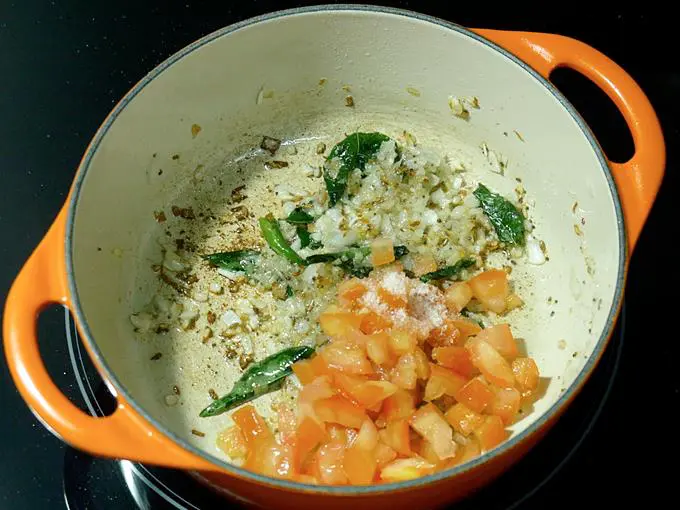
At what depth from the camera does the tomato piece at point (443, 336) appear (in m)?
1.20

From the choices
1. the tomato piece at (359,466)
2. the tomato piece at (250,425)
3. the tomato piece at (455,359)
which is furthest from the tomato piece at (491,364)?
the tomato piece at (250,425)

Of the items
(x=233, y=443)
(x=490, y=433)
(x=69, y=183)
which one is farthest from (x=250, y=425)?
(x=69, y=183)

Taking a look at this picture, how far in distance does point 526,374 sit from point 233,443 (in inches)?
18.7

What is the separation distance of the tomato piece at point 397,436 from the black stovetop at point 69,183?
0.15 meters

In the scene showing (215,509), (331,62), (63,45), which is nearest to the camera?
(215,509)

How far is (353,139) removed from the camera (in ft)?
4.87

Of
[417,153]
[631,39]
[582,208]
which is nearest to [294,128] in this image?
[417,153]

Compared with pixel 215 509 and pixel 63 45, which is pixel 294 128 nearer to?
pixel 63 45

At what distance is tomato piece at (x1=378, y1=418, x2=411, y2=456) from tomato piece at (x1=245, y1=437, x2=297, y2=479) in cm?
14

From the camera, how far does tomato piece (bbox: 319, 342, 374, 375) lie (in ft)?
3.67

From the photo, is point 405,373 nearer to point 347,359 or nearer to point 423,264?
point 347,359

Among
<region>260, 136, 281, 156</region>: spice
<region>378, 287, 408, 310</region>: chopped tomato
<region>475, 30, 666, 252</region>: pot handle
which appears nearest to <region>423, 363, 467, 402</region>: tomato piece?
<region>378, 287, 408, 310</region>: chopped tomato

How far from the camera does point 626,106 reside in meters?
1.17

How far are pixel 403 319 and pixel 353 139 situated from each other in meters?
0.45
